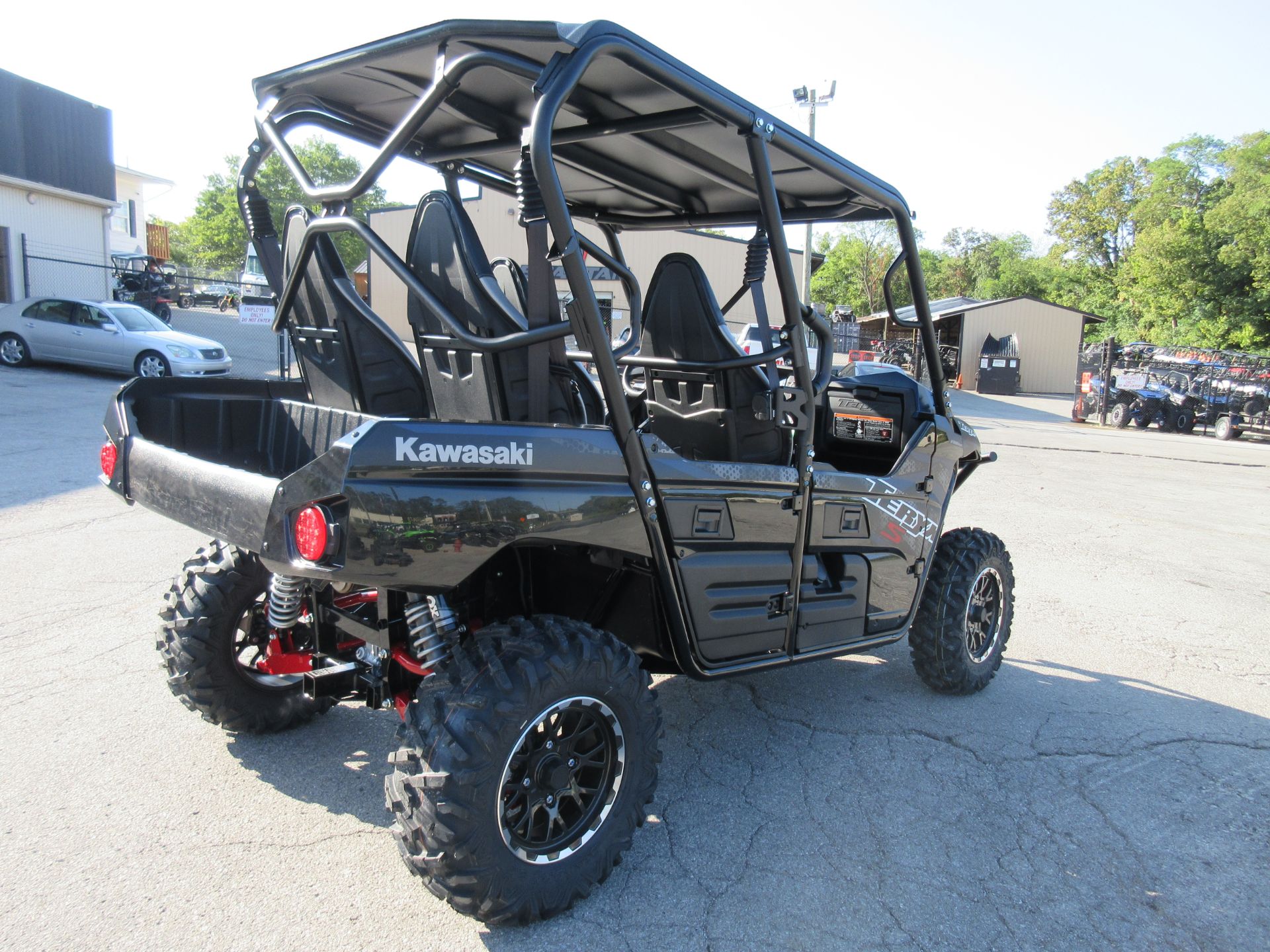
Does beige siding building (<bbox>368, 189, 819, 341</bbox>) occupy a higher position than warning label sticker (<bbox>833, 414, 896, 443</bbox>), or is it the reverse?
beige siding building (<bbox>368, 189, 819, 341</bbox>)

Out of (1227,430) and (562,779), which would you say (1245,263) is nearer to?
(1227,430)

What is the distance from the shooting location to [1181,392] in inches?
851

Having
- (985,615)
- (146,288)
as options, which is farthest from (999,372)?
(985,615)

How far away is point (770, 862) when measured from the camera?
2.90 m

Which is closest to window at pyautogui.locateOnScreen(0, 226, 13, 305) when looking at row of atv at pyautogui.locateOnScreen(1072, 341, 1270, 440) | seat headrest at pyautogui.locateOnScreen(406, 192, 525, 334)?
Result: seat headrest at pyautogui.locateOnScreen(406, 192, 525, 334)

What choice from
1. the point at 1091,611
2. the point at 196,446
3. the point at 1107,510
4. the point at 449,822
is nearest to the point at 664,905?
the point at 449,822

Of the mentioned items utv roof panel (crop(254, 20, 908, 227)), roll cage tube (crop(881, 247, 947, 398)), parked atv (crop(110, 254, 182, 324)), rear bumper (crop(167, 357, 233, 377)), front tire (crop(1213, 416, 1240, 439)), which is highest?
parked atv (crop(110, 254, 182, 324))

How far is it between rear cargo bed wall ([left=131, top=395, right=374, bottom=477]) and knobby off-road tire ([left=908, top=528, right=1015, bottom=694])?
2.73 metres

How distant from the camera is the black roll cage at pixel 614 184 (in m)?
2.39

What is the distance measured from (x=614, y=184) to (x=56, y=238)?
2448 cm

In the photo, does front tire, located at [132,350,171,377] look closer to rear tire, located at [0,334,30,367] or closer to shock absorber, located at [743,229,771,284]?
rear tire, located at [0,334,30,367]

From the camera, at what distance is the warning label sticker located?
423 centimetres

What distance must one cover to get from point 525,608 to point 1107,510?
872cm

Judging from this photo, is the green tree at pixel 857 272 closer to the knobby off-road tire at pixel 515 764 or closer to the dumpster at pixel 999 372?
the dumpster at pixel 999 372
